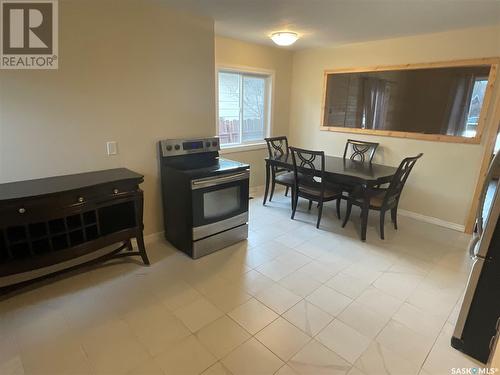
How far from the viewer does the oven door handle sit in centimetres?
259

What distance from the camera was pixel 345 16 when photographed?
2846mm

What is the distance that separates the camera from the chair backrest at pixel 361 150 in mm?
4090

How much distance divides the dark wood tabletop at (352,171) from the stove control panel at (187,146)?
1086mm

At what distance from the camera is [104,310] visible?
2.05m

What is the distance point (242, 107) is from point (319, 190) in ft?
6.02

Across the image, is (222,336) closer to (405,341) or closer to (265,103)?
(405,341)

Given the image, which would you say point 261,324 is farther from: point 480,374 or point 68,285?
point 68,285

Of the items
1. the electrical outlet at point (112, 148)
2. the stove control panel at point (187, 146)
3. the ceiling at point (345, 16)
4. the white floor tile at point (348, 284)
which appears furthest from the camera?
the stove control panel at point (187, 146)

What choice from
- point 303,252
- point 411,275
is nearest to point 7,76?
point 303,252

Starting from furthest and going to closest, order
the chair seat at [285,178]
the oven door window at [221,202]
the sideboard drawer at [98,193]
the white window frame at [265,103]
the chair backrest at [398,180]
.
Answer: the white window frame at [265,103], the chair seat at [285,178], the chair backrest at [398,180], the oven door window at [221,202], the sideboard drawer at [98,193]

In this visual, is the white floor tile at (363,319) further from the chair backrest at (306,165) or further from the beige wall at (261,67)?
the beige wall at (261,67)

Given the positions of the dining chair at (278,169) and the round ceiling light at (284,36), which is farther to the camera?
the dining chair at (278,169)

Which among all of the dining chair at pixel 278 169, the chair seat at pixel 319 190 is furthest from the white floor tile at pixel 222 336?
the dining chair at pixel 278 169

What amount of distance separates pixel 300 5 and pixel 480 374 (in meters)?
3.03
